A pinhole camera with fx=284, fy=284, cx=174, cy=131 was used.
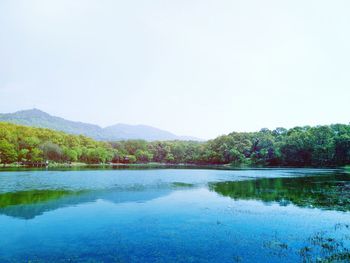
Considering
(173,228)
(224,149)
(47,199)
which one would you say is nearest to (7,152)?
(47,199)

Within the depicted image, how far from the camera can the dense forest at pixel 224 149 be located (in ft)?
341

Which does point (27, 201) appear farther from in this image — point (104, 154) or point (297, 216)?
point (104, 154)

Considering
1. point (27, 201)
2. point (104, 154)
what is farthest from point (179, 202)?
point (104, 154)

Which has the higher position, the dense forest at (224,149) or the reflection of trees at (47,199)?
the dense forest at (224,149)

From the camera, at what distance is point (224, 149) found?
140 m

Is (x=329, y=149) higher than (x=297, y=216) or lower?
higher

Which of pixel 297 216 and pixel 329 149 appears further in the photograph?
pixel 329 149

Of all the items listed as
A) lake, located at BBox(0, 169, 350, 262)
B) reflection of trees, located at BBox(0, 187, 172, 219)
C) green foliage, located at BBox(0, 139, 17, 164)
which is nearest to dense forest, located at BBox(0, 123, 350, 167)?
green foliage, located at BBox(0, 139, 17, 164)

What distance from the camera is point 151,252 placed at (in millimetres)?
14281

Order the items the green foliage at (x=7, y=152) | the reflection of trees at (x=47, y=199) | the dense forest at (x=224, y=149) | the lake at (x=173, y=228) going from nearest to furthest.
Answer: the lake at (x=173, y=228), the reflection of trees at (x=47, y=199), the green foliage at (x=7, y=152), the dense forest at (x=224, y=149)

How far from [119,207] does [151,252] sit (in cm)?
1283

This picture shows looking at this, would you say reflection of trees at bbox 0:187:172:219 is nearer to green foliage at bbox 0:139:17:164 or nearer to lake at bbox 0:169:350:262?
lake at bbox 0:169:350:262

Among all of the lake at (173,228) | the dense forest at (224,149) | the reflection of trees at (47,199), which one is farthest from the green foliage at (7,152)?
the lake at (173,228)

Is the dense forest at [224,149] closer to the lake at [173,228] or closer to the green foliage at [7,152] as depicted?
the green foliage at [7,152]
